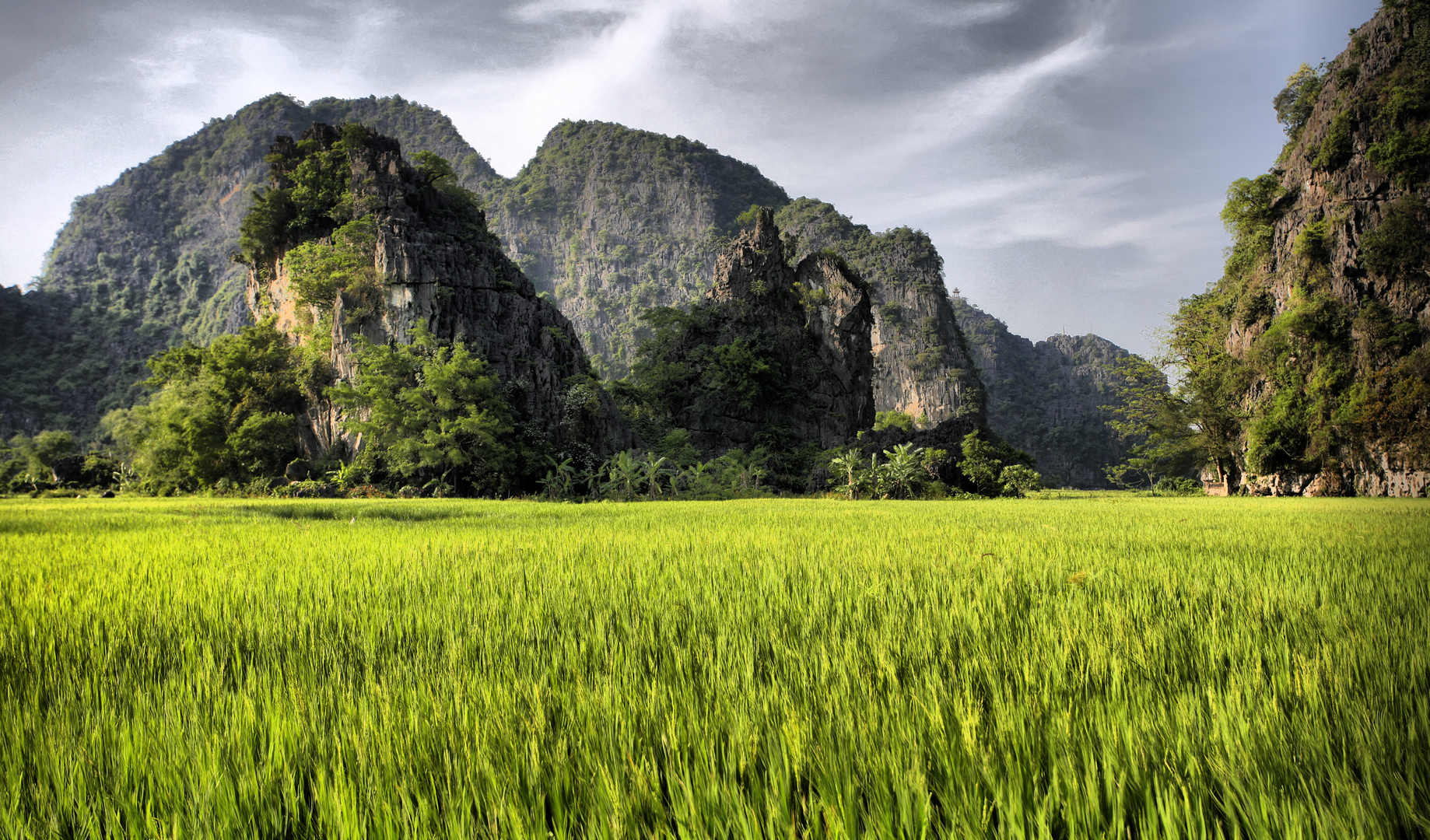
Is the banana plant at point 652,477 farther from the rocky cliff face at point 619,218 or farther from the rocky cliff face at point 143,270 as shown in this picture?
the rocky cliff face at point 143,270

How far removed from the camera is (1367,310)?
19469mm

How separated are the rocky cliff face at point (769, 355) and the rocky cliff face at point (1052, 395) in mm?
36909

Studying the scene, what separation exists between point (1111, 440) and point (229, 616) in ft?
273

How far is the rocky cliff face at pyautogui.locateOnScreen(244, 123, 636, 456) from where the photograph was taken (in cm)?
2262

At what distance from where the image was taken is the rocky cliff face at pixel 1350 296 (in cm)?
1847

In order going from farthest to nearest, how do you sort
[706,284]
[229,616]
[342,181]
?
[706,284] < [342,181] < [229,616]

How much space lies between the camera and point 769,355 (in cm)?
3284

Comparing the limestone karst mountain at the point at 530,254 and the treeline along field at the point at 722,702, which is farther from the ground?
the limestone karst mountain at the point at 530,254

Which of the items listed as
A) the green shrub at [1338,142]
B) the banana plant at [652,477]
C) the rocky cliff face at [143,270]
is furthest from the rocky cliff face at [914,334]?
the rocky cliff face at [143,270]

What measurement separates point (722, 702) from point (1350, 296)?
3039cm

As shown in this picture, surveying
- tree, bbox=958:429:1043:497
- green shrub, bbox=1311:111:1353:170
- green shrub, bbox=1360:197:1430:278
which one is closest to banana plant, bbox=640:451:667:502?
tree, bbox=958:429:1043:497

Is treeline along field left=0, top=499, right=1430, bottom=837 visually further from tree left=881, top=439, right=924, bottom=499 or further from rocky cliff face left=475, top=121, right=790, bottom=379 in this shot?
rocky cliff face left=475, top=121, right=790, bottom=379

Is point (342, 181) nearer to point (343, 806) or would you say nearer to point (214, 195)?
point (343, 806)

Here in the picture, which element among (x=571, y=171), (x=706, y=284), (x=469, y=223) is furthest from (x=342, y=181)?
(x=571, y=171)
